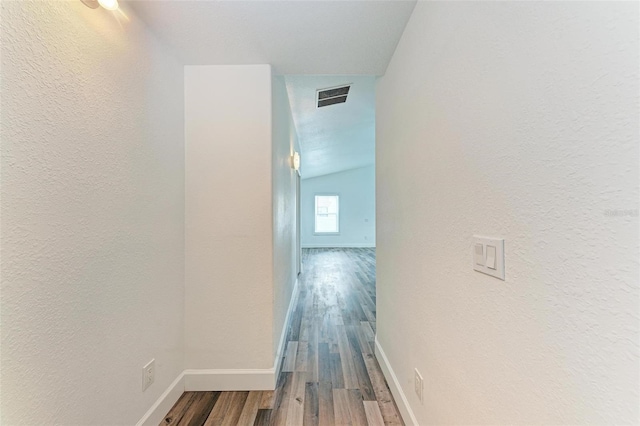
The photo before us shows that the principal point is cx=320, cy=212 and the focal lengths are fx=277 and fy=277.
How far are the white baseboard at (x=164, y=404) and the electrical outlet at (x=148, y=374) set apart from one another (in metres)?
0.15

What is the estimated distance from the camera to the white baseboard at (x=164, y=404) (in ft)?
4.85

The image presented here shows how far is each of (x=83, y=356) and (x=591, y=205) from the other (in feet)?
5.43

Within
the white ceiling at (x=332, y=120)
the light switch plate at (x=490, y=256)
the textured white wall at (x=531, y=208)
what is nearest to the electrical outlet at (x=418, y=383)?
the textured white wall at (x=531, y=208)

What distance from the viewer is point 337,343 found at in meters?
2.56

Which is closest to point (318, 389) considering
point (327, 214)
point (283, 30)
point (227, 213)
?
point (227, 213)

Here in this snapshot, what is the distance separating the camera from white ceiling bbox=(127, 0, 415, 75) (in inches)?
53.5

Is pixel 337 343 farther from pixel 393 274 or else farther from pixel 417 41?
pixel 417 41

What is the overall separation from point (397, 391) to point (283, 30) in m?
2.20

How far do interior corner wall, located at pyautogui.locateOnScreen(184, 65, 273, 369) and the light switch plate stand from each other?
51.3 inches

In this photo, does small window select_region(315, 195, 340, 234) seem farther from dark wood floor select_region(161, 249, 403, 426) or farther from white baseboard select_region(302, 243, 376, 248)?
dark wood floor select_region(161, 249, 403, 426)

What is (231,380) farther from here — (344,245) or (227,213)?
(344,245)

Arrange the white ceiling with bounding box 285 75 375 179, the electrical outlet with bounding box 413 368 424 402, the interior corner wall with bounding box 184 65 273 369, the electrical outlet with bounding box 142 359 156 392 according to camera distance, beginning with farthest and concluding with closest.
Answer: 1. the white ceiling with bounding box 285 75 375 179
2. the interior corner wall with bounding box 184 65 273 369
3. the electrical outlet with bounding box 142 359 156 392
4. the electrical outlet with bounding box 413 368 424 402

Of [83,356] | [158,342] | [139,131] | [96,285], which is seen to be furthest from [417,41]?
[158,342]

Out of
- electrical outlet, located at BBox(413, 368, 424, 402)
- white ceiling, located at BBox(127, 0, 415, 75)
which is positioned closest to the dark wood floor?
electrical outlet, located at BBox(413, 368, 424, 402)
